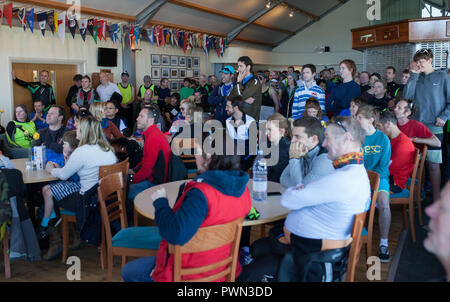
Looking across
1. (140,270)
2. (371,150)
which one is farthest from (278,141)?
(140,270)

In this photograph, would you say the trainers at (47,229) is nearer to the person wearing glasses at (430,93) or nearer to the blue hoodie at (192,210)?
the blue hoodie at (192,210)

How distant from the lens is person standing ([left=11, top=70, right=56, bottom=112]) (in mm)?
8133

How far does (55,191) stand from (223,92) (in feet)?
12.7

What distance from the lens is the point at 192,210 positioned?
1980mm

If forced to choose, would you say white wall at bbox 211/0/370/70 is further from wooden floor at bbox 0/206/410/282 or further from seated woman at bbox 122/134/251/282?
seated woman at bbox 122/134/251/282

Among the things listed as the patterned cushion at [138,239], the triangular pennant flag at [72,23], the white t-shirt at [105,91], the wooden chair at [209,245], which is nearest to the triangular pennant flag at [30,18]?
the triangular pennant flag at [72,23]

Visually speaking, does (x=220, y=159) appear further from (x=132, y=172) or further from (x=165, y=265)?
(x=132, y=172)

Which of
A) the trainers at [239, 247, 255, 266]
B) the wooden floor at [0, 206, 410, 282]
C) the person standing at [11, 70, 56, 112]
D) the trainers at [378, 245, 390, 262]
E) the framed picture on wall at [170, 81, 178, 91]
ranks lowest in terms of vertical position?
the wooden floor at [0, 206, 410, 282]

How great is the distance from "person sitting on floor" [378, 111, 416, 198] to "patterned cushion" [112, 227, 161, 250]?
2.41 meters

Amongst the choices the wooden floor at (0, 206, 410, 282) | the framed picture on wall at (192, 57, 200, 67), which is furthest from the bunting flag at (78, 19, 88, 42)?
the wooden floor at (0, 206, 410, 282)

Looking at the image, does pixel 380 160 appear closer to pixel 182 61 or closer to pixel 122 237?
pixel 122 237

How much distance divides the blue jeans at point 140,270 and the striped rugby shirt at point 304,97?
3.86 metres
